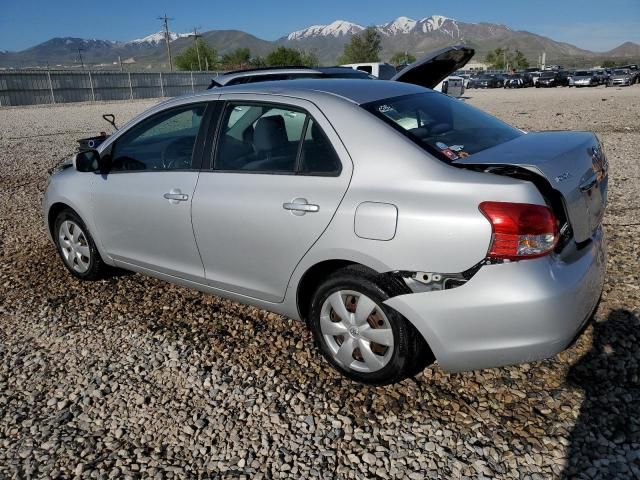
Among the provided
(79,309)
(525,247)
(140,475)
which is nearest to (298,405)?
(140,475)

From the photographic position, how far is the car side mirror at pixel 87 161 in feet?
13.4

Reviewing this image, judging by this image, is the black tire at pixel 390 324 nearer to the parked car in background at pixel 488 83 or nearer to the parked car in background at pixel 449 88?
the parked car in background at pixel 449 88

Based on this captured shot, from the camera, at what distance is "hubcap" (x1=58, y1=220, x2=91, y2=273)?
4.53 m

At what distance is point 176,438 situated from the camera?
2725 millimetres

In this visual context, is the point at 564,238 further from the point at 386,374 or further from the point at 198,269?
the point at 198,269

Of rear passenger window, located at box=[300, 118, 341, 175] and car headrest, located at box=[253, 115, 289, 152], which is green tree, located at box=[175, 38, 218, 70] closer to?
car headrest, located at box=[253, 115, 289, 152]

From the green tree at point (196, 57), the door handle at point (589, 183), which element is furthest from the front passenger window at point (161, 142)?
the green tree at point (196, 57)

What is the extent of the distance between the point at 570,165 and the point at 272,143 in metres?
1.69

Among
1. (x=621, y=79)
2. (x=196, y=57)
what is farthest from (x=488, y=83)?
(x=196, y=57)

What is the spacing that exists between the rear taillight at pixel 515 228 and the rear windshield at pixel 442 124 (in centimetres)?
45

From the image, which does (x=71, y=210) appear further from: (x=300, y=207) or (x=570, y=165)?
(x=570, y=165)

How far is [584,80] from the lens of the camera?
4328 centimetres

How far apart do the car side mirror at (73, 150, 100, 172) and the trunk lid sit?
2.82 m

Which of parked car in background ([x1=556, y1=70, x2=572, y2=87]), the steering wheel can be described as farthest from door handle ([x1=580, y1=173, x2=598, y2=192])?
parked car in background ([x1=556, y1=70, x2=572, y2=87])
